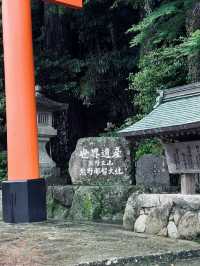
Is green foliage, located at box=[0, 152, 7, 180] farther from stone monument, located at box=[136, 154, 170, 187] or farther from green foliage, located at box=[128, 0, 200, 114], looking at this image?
stone monument, located at box=[136, 154, 170, 187]

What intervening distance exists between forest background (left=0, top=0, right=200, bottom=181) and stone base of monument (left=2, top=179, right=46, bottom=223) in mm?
4298

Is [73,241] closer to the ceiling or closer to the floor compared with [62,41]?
closer to the floor

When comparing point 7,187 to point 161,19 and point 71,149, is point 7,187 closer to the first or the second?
point 161,19

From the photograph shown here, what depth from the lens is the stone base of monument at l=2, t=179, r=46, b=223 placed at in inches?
272

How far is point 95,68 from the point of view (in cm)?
1449

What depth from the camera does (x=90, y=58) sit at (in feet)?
49.1

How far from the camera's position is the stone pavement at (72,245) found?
463 cm

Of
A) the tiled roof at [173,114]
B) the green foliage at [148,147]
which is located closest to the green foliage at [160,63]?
the green foliage at [148,147]

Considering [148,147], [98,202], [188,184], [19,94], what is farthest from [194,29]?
[19,94]

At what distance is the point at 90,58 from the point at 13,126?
27.6 feet

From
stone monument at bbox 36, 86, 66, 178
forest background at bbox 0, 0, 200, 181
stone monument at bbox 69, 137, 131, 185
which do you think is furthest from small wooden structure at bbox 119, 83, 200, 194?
stone monument at bbox 36, 86, 66, 178

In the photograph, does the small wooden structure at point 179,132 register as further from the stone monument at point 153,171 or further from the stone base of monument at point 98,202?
the stone base of monument at point 98,202

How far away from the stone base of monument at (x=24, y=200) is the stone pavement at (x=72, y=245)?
15cm

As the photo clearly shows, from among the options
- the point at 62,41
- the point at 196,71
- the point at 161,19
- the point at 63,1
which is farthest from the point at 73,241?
Answer: the point at 62,41
